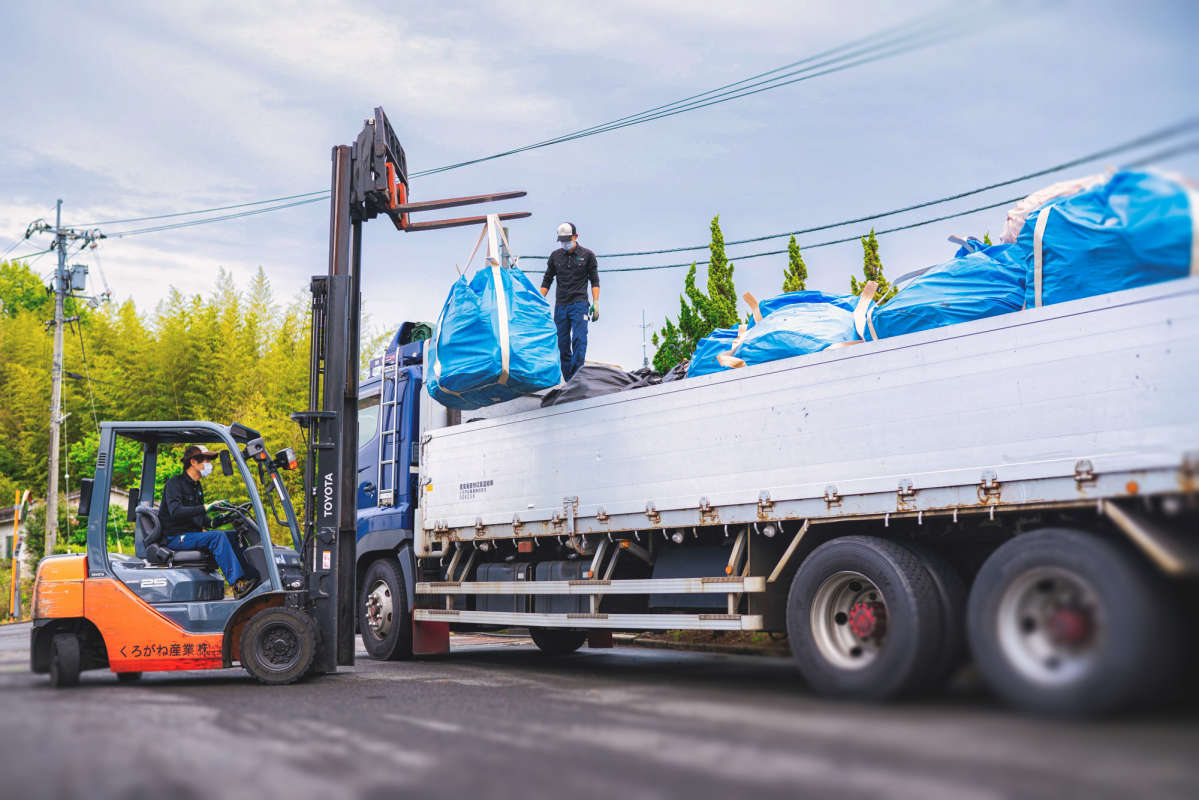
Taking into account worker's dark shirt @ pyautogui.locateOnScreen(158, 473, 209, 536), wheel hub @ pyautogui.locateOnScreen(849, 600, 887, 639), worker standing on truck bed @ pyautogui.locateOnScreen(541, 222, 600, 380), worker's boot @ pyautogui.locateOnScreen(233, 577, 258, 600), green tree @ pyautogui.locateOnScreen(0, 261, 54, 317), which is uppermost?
green tree @ pyautogui.locateOnScreen(0, 261, 54, 317)

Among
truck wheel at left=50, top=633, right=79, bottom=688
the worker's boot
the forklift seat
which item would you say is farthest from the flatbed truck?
truck wheel at left=50, top=633, right=79, bottom=688

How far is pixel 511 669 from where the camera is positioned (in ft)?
34.6

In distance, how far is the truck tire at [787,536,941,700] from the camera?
6.24 m

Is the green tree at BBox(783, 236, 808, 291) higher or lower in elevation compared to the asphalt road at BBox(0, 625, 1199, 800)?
higher

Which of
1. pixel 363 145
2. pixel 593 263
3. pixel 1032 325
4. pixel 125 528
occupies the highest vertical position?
pixel 363 145

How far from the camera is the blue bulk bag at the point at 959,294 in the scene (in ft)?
22.8

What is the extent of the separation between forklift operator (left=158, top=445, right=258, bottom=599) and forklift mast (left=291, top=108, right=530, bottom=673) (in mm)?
659

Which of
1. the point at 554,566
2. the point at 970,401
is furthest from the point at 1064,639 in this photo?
the point at 554,566

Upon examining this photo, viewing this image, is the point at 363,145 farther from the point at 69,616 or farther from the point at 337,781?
the point at 337,781

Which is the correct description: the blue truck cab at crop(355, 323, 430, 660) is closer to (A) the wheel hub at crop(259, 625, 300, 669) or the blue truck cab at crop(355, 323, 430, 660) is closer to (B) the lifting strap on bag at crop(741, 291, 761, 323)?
(A) the wheel hub at crop(259, 625, 300, 669)

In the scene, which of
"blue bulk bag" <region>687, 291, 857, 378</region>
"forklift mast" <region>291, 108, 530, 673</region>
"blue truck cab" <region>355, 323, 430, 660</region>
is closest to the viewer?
"blue bulk bag" <region>687, 291, 857, 378</region>

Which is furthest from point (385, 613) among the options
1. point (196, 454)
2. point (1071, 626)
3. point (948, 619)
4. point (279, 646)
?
point (1071, 626)

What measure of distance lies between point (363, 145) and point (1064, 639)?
8.41 metres

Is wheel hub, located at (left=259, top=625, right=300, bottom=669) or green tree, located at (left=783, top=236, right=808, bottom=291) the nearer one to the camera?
wheel hub, located at (left=259, top=625, right=300, bottom=669)
